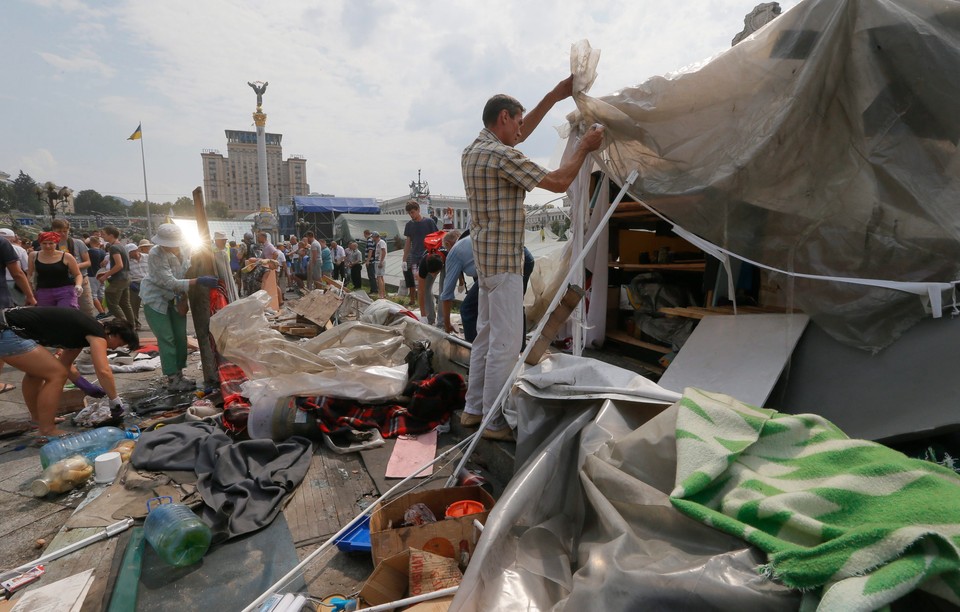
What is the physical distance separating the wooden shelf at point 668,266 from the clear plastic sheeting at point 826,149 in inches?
55.9

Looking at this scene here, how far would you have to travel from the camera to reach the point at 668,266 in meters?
4.46

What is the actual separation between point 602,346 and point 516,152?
9.47 ft

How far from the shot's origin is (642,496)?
1.52 m

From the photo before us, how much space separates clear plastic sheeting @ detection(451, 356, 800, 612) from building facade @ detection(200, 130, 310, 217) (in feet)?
323

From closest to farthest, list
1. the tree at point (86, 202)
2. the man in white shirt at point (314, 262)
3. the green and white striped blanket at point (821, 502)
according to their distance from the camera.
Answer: the green and white striped blanket at point (821, 502), the man in white shirt at point (314, 262), the tree at point (86, 202)

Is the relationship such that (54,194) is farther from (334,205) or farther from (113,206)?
(113,206)

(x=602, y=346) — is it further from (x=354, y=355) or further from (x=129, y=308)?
(x=129, y=308)

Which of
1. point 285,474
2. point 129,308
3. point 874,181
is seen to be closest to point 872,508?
point 874,181

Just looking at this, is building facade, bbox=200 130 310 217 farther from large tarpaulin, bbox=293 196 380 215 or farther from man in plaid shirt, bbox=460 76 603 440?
man in plaid shirt, bbox=460 76 603 440

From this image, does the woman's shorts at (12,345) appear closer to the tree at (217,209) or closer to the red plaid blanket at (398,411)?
the red plaid blanket at (398,411)

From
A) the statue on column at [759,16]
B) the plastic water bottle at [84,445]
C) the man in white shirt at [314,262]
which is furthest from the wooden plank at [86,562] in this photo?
the man in white shirt at [314,262]

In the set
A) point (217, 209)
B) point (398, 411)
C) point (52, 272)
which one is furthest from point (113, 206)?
point (398, 411)

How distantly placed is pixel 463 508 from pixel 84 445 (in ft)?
10.6

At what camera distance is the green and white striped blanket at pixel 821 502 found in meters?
1.01
